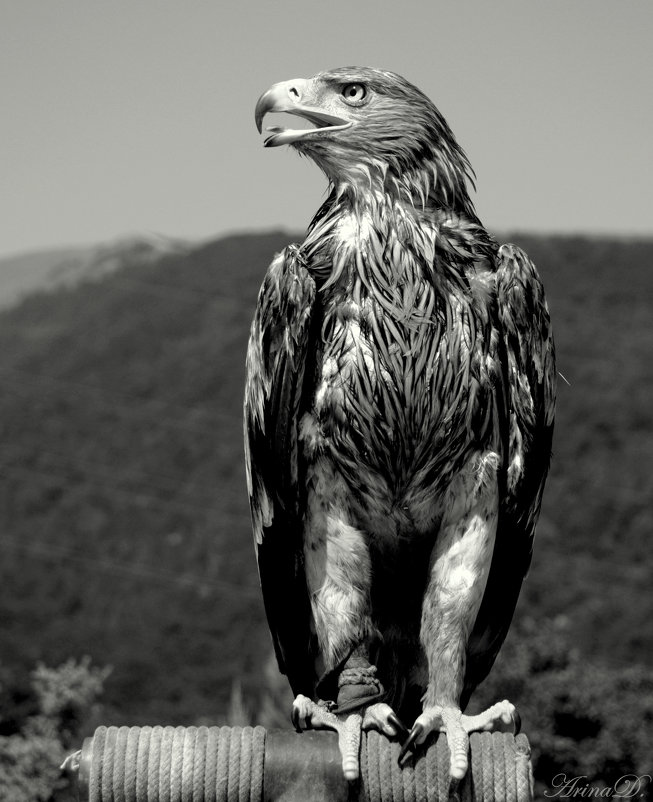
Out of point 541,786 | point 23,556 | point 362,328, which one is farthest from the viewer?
point 23,556

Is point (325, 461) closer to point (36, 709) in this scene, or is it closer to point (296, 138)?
point (296, 138)

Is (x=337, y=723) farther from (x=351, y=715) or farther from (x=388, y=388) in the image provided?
(x=388, y=388)

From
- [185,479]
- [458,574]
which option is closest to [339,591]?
[458,574]

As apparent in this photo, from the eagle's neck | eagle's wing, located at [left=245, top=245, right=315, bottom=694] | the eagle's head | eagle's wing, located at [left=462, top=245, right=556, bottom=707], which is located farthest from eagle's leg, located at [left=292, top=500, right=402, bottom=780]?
the eagle's head

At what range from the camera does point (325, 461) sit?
15.3 feet

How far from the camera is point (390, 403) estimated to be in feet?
15.0

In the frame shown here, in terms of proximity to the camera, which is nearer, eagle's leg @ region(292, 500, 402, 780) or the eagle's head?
eagle's leg @ region(292, 500, 402, 780)

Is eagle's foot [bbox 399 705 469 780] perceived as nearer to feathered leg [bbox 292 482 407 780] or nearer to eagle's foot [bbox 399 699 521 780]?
eagle's foot [bbox 399 699 521 780]

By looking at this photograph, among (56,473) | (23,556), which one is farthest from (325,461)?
(56,473)

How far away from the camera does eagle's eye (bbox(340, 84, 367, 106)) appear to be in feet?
16.1

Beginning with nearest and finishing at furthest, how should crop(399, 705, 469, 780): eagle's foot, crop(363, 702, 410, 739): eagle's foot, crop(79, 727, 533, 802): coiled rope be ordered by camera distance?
crop(79, 727, 533, 802): coiled rope < crop(399, 705, 469, 780): eagle's foot < crop(363, 702, 410, 739): eagle's foot

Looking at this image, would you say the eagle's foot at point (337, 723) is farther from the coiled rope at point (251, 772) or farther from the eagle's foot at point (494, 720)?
the eagle's foot at point (494, 720)

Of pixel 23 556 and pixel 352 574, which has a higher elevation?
pixel 352 574

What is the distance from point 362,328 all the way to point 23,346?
48.0 meters
